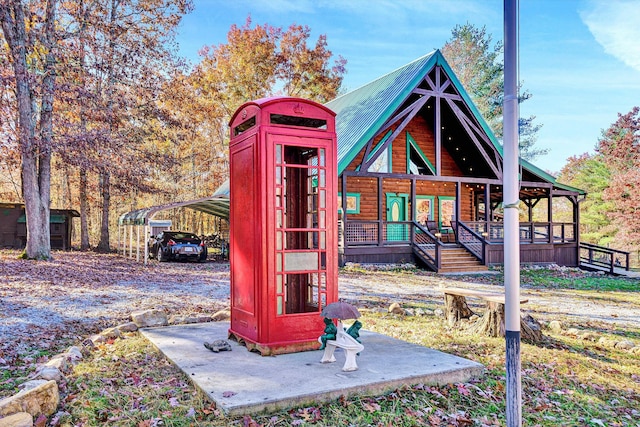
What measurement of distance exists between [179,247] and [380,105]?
10052 mm

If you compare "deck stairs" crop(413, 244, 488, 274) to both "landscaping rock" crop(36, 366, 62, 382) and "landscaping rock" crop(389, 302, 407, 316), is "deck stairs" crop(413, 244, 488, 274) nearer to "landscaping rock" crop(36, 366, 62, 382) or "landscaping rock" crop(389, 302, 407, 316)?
"landscaping rock" crop(389, 302, 407, 316)

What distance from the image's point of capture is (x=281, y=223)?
5207 millimetres

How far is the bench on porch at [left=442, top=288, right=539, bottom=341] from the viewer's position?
6551 mm

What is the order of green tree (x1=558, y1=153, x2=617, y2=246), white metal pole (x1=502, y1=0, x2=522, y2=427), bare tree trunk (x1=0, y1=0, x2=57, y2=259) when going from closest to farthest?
white metal pole (x1=502, y1=0, x2=522, y2=427)
bare tree trunk (x1=0, y1=0, x2=57, y2=259)
green tree (x1=558, y1=153, x2=617, y2=246)

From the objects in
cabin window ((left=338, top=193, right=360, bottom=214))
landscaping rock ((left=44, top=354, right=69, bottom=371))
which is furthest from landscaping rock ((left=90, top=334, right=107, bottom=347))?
cabin window ((left=338, top=193, right=360, bottom=214))

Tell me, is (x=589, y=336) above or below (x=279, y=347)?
below

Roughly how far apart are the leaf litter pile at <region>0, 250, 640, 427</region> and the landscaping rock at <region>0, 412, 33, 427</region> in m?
0.29

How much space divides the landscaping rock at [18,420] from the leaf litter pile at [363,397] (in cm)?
29

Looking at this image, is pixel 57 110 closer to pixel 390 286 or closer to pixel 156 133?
pixel 156 133

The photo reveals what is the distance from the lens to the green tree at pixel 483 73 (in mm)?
39756

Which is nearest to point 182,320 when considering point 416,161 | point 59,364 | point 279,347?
point 59,364

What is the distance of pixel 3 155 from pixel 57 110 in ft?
14.5

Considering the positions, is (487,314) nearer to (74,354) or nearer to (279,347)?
(279,347)

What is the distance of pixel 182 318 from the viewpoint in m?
7.33
